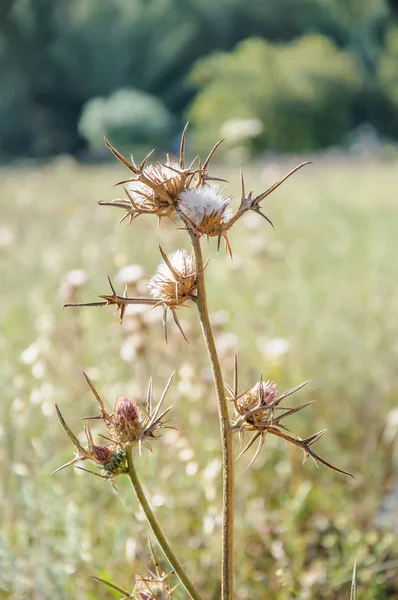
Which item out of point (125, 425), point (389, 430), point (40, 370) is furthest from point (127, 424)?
point (389, 430)

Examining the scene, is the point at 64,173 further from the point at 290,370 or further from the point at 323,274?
the point at 290,370

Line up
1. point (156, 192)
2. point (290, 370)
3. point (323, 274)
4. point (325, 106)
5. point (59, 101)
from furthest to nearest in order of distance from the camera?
point (325, 106) → point (59, 101) → point (323, 274) → point (290, 370) → point (156, 192)

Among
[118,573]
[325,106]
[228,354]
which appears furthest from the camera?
[325,106]

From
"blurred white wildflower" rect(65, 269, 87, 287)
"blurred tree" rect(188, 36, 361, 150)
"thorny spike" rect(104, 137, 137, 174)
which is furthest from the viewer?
"blurred tree" rect(188, 36, 361, 150)

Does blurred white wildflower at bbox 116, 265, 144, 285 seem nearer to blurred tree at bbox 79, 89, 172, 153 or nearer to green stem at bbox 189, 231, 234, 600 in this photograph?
green stem at bbox 189, 231, 234, 600

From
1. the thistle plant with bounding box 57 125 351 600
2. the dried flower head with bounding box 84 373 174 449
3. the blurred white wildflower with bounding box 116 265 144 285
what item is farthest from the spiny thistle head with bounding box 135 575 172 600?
the blurred white wildflower with bounding box 116 265 144 285

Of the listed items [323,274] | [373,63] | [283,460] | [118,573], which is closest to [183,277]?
[118,573]

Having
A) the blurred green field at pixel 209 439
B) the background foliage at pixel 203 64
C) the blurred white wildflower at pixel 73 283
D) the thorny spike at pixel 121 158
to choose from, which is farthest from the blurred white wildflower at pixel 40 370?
the background foliage at pixel 203 64
